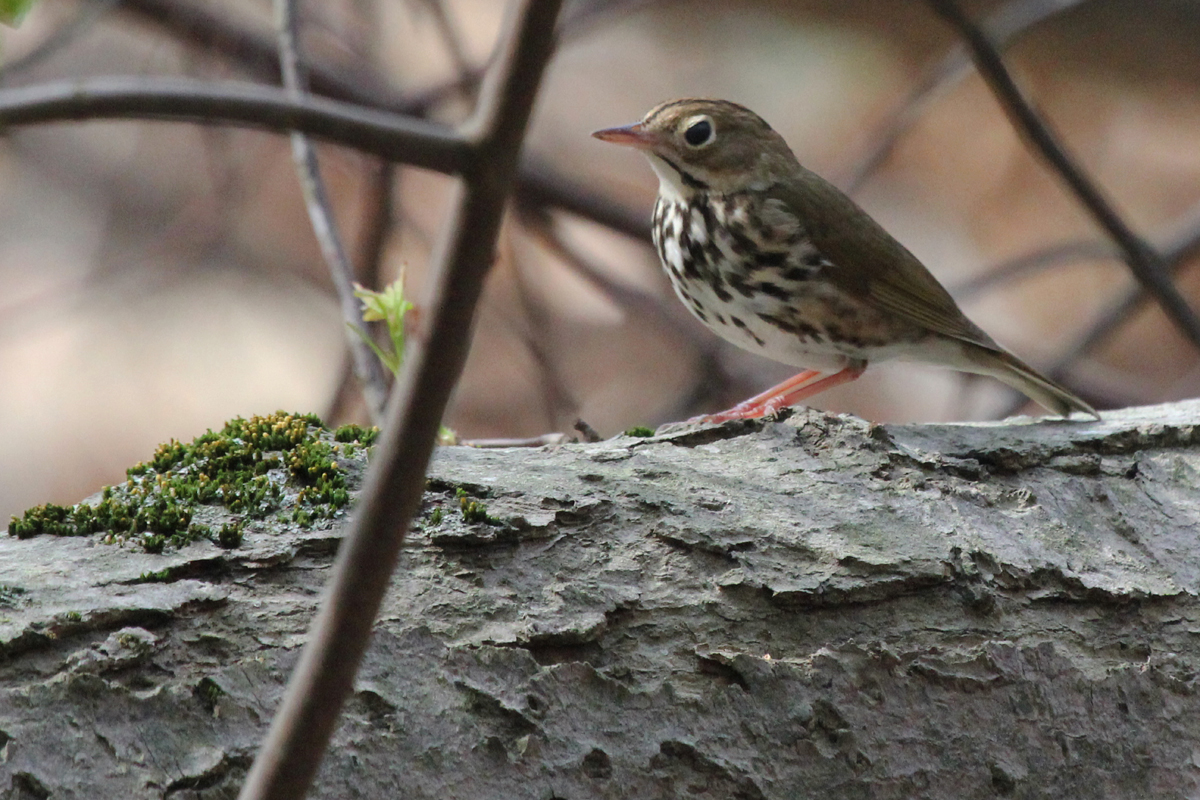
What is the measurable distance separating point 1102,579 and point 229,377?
5.38 m

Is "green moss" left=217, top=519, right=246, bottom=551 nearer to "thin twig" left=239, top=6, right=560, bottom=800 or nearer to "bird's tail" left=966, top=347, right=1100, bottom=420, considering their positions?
"thin twig" left=239, top=6, right=560, bottom=800

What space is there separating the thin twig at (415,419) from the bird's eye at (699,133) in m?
2.19

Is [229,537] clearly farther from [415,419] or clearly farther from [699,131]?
[699,131]

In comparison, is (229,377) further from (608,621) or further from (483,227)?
(483,227)

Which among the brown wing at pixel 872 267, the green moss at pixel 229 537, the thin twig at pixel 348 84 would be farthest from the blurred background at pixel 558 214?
the green moss at pixel 229 537

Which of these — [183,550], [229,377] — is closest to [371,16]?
[229,377]

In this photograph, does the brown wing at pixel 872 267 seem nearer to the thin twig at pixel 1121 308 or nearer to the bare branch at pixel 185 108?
the thin twig at pixel 1121 308

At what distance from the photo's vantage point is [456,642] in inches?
62.7

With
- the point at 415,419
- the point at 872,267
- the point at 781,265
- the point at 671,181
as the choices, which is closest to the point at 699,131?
the point at 671,181

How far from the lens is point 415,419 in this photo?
97 centimetres

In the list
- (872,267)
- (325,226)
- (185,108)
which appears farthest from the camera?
(872,267)

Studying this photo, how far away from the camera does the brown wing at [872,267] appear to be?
307 cm

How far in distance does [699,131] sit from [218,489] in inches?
70.4

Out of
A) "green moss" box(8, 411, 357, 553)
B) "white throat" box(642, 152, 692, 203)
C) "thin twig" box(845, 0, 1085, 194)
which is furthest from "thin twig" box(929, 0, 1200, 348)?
"green moss" box(8, 411, 357, 553)
